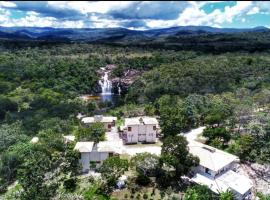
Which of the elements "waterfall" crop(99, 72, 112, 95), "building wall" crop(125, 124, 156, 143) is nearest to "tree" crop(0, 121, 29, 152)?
"building wall" crop(125, 124, 156, 143)

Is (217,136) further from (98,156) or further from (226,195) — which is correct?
(98,156)

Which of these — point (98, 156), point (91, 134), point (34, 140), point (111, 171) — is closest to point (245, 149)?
point (111, 171)

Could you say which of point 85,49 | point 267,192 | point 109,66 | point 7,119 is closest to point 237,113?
point 267,192

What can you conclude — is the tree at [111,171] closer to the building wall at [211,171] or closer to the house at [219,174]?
the house at [219,174]

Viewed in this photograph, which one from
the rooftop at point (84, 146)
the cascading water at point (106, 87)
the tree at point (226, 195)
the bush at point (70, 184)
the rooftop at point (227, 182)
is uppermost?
the rooftop at point (84, 146)

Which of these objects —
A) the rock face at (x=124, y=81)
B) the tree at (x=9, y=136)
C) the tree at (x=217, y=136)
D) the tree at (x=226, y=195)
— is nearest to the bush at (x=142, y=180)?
the tree at (x=226, y=195)

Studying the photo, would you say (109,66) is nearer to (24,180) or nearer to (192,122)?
(192,122)
